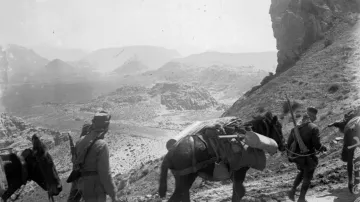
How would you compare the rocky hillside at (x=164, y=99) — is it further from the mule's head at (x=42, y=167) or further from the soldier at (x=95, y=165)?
the soldier at (x=95, y=165)

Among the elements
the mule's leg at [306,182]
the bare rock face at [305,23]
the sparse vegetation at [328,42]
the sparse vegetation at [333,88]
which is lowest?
the mule's leg at [306,182]

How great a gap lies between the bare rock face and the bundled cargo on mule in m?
26.7

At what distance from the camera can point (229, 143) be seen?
17.0ft

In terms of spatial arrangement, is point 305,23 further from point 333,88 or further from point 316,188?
point 316,188

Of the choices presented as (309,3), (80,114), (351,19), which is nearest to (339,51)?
(351,19)

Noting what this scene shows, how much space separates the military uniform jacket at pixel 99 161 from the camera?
13.3 ft

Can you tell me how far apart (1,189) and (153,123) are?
56.0 metres

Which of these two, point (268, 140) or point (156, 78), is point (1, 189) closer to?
point (268, 140)

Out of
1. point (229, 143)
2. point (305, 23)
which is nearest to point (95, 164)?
point (229, 143)

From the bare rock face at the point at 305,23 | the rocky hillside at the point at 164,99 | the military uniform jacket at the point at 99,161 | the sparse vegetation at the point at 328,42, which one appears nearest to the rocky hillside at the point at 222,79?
the rocky hillside at the point at 164,99

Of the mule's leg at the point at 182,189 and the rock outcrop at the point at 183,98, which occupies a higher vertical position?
the mule's leg at the point at 182,189

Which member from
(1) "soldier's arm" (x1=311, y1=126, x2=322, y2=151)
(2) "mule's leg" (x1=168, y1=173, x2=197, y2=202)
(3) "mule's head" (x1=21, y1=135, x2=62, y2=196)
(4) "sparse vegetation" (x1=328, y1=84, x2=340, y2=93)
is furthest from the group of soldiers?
(4) "sparse vegetation" (x1=328, y1=84, x2=340, y2=93)

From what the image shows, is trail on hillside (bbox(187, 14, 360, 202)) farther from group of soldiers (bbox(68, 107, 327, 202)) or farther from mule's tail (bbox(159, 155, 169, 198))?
group of soldiers (bbox(68, 107, 327, 202))

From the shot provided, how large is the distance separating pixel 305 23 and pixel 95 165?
3159 cm
